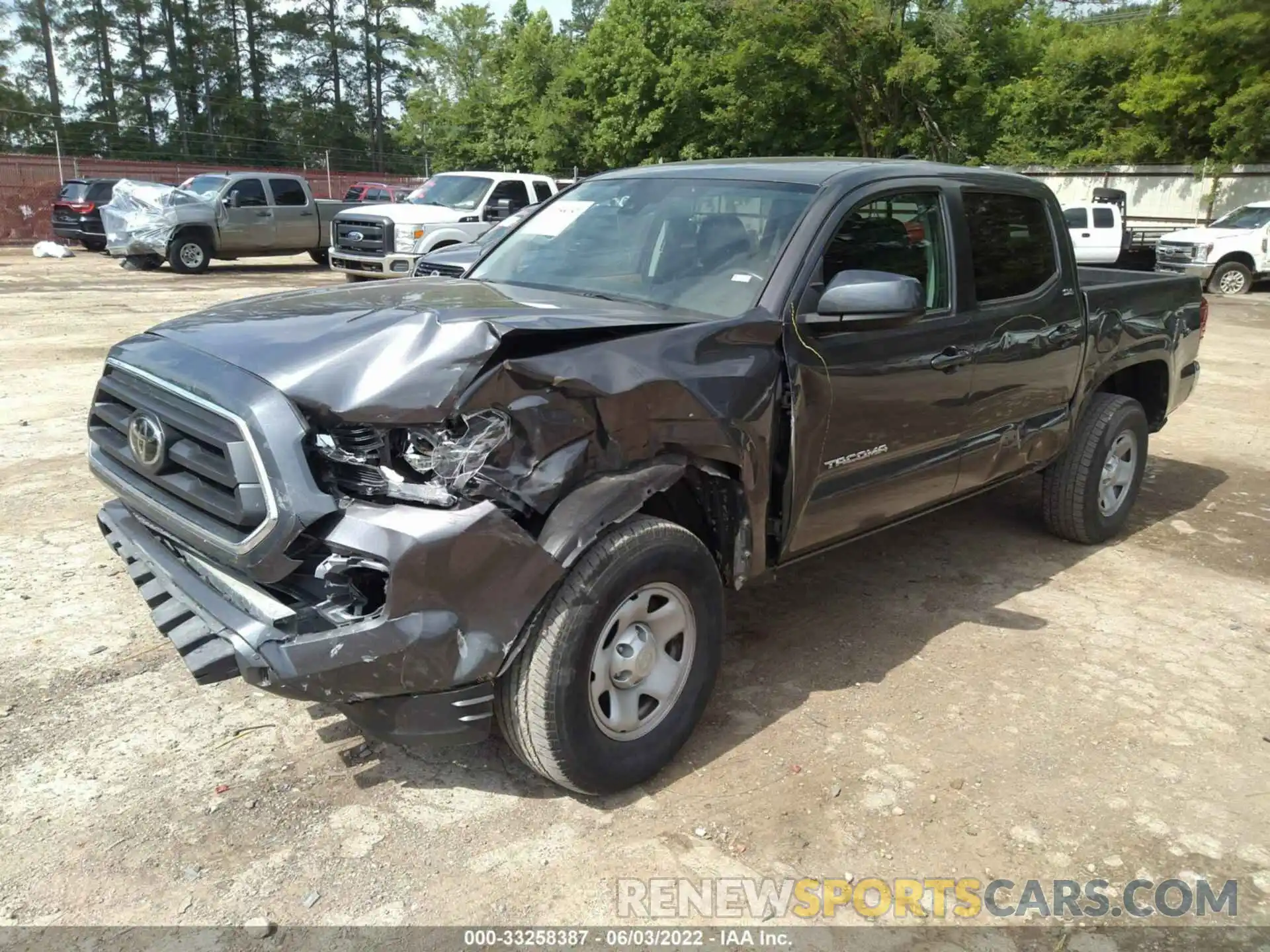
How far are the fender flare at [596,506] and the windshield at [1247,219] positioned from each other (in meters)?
21.8

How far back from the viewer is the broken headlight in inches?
102

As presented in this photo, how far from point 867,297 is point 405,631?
188 centimetres

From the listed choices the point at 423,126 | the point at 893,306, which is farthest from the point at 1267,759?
the point at 423,126

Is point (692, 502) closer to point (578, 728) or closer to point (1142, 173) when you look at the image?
point (578, 728)

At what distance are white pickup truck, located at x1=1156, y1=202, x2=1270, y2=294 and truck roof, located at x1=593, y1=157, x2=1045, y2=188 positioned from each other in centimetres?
1801

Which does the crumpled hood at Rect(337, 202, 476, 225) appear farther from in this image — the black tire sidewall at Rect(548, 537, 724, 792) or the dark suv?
the black tire sidewall at Rect(548, 537, 724, 792)

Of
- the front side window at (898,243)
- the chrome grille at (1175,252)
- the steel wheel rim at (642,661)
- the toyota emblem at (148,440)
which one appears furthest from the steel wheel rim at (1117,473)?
the chrome grille at (1175,252)

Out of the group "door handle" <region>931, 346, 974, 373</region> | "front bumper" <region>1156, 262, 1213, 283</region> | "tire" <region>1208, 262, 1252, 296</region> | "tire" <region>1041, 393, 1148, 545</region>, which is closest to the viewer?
"door handle" <region>931, 346, 974, 373</region>

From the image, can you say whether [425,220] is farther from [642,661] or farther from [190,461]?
[642,661]

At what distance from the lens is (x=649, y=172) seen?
170 inches

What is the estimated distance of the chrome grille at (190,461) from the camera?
259cm

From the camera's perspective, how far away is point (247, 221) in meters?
19.9

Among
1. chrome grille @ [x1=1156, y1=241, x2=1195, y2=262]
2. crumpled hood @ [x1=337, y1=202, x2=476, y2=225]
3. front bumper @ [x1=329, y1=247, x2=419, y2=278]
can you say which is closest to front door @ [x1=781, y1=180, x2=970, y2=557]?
front bumper @ [x1=329, y1=247, x2=419, y2=278]

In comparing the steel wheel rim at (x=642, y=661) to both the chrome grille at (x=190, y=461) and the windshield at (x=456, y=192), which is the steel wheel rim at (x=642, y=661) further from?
the windshield at (x=456, y=192)
